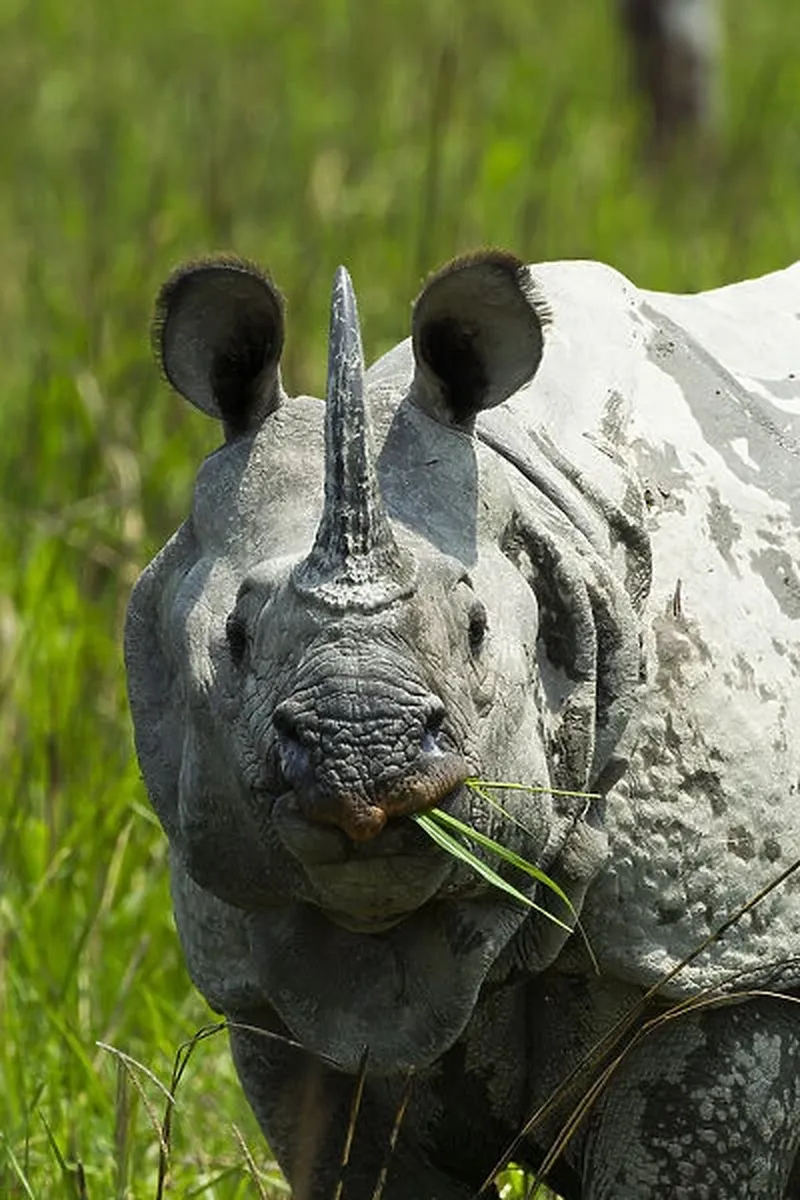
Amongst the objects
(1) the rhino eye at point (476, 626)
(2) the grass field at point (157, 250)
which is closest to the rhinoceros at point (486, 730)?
(1) the rhino eye at point (476, 626)

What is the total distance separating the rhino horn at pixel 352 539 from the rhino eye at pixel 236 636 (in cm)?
11

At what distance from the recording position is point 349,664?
269 cm

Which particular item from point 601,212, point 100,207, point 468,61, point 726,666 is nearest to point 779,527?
point 726,666

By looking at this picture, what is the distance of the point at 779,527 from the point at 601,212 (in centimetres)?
516

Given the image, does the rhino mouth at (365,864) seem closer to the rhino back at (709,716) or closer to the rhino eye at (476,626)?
the rhino eye at (476,626)

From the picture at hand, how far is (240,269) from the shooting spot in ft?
10.1

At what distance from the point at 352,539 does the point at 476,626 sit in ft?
0.64

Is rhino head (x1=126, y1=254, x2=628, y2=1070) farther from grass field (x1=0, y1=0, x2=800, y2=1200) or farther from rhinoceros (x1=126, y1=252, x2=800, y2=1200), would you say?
grass field (x1=0, y1=0, x2=800, y2=1200)

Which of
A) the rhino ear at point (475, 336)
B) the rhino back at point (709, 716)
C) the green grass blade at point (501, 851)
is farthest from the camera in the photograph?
the rhino back at point (709, 716)

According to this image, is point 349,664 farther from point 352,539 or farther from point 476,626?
point 476,626

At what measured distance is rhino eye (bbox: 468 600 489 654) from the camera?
9.45 feet

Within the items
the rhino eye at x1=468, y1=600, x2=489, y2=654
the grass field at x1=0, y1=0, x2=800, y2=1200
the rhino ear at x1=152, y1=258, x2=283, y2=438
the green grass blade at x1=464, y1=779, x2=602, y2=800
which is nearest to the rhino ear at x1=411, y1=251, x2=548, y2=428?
the rhino ear at x1=152, y1=258, x2=283, y2=438

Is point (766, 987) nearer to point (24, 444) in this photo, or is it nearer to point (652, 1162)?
point (652, 1162)

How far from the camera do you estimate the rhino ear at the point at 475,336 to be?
3.04 m
